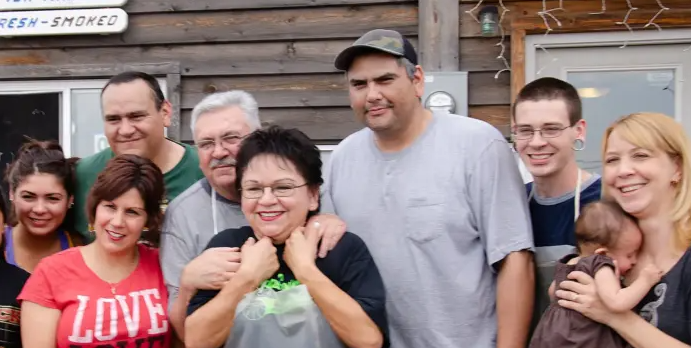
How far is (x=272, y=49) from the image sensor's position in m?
5.42

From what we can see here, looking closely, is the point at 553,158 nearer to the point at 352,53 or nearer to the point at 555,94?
the point at 555,94

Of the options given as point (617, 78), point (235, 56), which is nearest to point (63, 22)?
point (235, 56)

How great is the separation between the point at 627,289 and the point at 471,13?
321cm

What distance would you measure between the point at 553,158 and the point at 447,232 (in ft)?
1.66

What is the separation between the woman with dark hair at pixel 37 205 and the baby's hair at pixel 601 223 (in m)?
2.04

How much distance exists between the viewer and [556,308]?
7.76ft

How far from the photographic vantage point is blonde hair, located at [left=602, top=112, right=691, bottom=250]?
2.21m

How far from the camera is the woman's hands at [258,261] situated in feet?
7.27

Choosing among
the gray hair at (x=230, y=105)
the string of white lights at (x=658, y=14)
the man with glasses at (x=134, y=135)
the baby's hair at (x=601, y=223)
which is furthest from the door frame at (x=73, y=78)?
the baby's hair at (x=601, y=223)

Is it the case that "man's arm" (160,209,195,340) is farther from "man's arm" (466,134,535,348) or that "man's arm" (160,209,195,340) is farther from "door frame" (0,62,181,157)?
"door frame" (0,62,181,157)

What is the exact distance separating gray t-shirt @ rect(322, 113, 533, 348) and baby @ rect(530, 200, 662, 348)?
0.68 feet

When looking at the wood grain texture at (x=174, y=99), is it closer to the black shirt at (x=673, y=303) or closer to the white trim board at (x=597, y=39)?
the white trim board at (x=597, y=39)

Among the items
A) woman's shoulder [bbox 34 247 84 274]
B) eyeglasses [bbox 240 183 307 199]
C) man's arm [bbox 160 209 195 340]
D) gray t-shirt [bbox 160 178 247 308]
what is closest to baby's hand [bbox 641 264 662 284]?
eyeglasses [bbox 240 183 307 199]

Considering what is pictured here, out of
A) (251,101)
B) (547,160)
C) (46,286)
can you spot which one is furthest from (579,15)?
(46,286)
